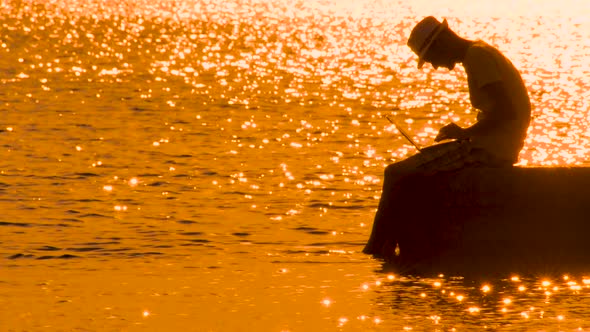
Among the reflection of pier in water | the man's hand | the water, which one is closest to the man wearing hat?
the man's hand

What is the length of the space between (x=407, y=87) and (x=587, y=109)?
7783 millimetres

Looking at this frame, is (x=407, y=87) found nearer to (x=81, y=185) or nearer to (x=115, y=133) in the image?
(x=115, y=133)

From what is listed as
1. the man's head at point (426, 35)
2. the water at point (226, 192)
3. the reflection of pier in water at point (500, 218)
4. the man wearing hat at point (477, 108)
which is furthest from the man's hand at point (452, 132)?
the water at point (226, 192)

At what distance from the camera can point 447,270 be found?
36.6 ft

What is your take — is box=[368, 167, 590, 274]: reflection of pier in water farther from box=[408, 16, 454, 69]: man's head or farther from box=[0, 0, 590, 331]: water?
box=[408, 16, 454, 69]: man's head

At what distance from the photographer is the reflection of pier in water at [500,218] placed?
11.1 metres

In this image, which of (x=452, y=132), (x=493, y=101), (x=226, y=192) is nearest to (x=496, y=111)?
(x=493, y=101)

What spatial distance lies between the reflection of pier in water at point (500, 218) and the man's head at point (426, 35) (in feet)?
2.67

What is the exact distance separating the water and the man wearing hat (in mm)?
848

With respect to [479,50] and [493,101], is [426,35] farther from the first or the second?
[493,101]

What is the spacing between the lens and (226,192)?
52.2 ft

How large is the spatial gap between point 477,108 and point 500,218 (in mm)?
732

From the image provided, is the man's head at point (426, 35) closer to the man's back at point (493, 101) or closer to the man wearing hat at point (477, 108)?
the man wearing hat at point (477, 108)

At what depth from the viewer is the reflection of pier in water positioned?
11148 millimetres
